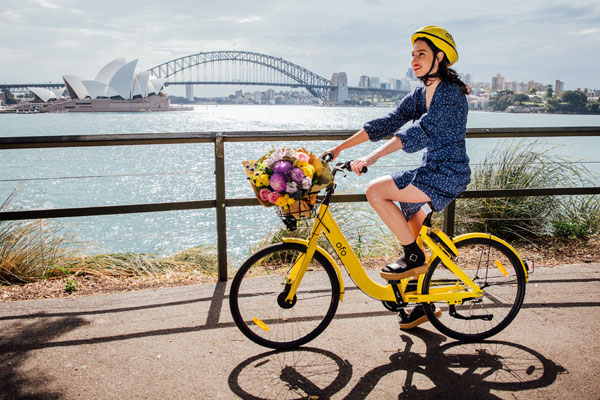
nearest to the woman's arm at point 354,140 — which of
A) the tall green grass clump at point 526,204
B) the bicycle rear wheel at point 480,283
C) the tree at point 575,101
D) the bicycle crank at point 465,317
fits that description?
the bicycle rear wheel at point 480,283

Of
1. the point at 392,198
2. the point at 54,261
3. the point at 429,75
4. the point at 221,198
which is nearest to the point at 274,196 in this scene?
the point at 392,198

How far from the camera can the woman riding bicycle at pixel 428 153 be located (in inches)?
110

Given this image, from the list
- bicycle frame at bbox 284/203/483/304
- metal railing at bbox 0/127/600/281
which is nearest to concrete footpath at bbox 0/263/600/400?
bicycle frame at bbox 284/203/483/304

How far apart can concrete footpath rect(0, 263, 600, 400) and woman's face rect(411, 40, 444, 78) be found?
5.37 feet

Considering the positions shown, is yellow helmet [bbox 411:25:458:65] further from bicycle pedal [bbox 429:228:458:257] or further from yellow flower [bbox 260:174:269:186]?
yellow flower [bbox 260:174:269:186]

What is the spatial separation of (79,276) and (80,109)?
7715cm

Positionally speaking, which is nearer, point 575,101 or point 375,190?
point 375,190

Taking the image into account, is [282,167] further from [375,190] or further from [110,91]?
[110,91]

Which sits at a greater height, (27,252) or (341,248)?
(341,248)

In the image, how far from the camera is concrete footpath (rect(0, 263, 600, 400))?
2682 mm

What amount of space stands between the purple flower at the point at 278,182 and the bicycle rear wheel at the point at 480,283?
1.07 meters

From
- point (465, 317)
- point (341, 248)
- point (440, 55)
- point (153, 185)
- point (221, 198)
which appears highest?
point (440, 55)

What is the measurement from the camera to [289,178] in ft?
8.70

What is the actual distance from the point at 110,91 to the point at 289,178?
75747 mm
